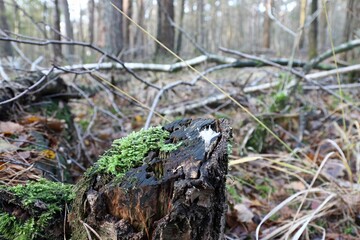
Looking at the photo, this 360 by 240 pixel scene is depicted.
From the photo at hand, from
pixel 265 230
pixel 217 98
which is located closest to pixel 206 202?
pixel 265 230

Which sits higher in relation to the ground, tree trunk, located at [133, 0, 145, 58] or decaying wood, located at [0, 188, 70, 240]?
tree trunk, located at [133, 0, 145, 58]

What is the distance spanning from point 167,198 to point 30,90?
5.73 feet

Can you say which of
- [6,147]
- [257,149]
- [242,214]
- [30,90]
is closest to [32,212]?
[6,147]

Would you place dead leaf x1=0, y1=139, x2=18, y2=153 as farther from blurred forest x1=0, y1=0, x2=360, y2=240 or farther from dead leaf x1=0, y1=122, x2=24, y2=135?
dead leaf x1=0, y1=122, x2=24, y2=135

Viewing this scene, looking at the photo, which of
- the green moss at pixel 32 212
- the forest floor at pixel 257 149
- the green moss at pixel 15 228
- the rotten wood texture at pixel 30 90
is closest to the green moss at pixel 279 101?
the forest floor at pixel 257 149

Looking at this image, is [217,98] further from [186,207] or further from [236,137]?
[186,207]

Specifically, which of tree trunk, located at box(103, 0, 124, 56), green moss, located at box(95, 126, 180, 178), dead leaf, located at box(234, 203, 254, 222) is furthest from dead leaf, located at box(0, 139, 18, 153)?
tree trunk, located at box(103, 0, 124, 56)

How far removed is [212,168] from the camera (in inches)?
33.8

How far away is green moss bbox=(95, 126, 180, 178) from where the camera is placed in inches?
37.2

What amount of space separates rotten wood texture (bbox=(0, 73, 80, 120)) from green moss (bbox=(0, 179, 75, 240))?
2.58 ft

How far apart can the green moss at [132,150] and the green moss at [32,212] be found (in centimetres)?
17

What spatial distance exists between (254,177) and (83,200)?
1848 millimetres

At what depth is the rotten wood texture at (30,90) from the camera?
6.61ft

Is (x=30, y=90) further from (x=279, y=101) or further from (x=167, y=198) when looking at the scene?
(x=279, y=101)
